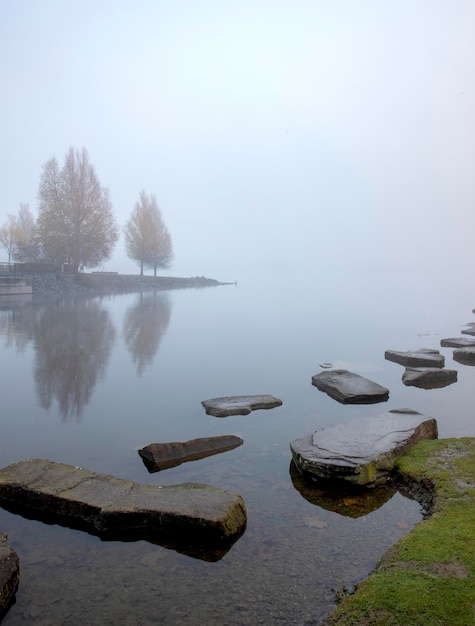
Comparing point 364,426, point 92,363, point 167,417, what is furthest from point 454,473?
point 92,363

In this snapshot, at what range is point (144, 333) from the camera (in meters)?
14.4

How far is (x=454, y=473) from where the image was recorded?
4199 mm

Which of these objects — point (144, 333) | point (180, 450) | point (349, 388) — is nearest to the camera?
point (180, 450)

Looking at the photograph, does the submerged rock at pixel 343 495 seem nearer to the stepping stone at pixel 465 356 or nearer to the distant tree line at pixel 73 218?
the stepping stone at pixel 465 356

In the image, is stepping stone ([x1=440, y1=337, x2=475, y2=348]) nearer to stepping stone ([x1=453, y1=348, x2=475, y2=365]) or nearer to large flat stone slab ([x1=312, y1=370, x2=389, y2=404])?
stepping stone ([x1=453, y1=348, x2=475, y2=365])

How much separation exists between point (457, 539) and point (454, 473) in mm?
1251

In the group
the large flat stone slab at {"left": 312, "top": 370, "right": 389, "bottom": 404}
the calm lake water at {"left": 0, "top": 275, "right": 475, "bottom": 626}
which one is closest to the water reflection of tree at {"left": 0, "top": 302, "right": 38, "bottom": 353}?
the calm lake water at {"left": 0, "top": 275, "right": 475, "bottom": 626}

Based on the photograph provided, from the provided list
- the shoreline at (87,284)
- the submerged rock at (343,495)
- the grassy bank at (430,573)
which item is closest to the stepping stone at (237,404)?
the submerged rock at (343,495)

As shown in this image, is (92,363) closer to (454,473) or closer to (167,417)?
(167,417)

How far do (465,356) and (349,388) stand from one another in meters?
5.43

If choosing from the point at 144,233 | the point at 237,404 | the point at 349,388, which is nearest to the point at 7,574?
→ the point at 237,404

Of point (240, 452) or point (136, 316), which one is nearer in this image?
point (240, 452)

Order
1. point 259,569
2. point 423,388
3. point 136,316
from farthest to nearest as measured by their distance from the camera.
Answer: point 136,316
point 423,388
point 259,569

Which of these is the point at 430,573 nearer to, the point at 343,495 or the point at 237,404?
the point at 343,495
